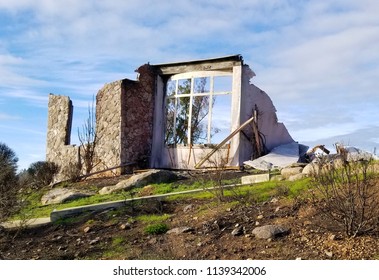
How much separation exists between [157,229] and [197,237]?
0.83 m

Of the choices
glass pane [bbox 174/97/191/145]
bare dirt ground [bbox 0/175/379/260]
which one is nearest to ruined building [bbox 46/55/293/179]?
glass pane [bbox 174/97/191/145]

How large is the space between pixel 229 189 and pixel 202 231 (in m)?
2.37

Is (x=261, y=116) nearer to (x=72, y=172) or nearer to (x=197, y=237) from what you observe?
(x=72, y=172)

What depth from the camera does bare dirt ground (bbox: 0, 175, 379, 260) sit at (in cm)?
597

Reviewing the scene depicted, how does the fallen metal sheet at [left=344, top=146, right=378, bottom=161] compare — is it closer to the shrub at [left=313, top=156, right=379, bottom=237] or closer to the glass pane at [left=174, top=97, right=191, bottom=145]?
the shrub at [left=313, top=156, right=379, bottom=237]

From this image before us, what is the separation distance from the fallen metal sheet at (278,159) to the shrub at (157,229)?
735 centimetres

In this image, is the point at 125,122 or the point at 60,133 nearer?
the point at 125,122

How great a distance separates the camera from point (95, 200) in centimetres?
1112

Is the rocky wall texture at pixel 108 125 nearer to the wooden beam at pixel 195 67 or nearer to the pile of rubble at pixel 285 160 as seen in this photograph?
the wooden beam at pixel 195 67

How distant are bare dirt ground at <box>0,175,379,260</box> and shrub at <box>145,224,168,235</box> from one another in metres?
0.08

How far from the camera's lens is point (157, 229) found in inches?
290

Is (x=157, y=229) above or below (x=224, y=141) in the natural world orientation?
below

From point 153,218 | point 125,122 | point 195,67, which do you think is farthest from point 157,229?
point 195,67
